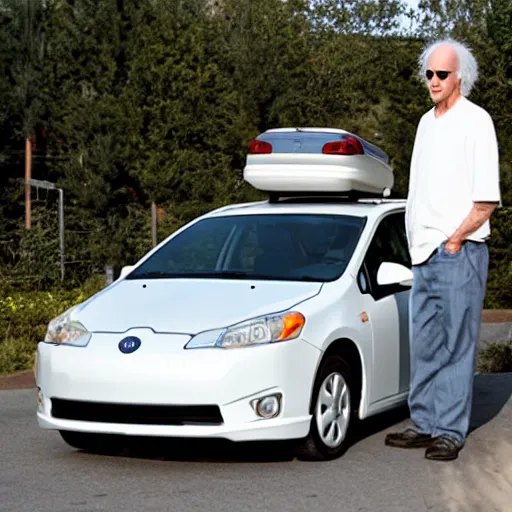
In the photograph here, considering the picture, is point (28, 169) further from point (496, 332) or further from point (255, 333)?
point (255, 333)

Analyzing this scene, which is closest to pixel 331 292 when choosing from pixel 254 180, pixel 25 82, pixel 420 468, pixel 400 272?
pixel 400 272

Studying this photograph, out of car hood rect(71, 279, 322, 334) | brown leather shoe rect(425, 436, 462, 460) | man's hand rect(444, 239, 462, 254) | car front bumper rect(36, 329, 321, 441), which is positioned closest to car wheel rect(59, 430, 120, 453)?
car front bumper rect(36, 329, 321, 441)

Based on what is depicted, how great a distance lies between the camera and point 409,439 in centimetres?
809

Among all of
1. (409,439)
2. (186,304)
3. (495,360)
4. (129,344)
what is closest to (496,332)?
(495,360)

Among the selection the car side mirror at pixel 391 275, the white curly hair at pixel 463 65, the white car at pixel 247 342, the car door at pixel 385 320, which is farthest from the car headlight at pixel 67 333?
the white curly hair at pixel 463 65

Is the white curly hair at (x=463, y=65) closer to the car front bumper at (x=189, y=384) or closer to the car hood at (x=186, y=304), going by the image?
the car hood at (x=186, y=304)

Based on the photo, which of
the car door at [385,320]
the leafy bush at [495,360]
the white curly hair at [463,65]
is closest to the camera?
the white curly hair at [463,65]

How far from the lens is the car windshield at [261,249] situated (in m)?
8.33

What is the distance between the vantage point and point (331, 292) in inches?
312

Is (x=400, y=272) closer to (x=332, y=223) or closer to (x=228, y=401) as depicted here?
(x=332, y=223)

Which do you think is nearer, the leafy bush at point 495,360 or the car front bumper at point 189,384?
the car front bumper at point 189,384

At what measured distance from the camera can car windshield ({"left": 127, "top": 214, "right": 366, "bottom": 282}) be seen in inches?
328

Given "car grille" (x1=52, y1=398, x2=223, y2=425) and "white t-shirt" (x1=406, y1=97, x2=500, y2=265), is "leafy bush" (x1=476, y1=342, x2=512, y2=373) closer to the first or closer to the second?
"white t-shirt" (x1=406, y1=97, x2=500, y2=265)

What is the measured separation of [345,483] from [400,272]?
1608 mm
